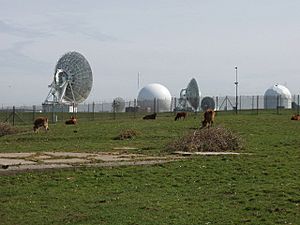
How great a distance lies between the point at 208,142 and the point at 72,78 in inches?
2354

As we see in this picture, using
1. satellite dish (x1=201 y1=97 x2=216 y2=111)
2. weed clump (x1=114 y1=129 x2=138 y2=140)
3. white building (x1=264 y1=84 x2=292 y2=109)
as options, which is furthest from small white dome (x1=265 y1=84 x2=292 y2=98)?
weed clump (x1=114 y1=129 x2=138 y2=140)

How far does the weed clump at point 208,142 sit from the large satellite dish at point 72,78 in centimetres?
5832

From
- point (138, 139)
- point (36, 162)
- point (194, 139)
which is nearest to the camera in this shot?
point (36, 162)

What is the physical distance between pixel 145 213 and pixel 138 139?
1812 cm

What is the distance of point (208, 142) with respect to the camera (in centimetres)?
2189

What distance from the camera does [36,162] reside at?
679 inches

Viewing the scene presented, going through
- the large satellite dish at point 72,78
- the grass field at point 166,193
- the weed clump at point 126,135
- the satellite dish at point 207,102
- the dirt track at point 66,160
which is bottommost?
the grass field at point 166,193

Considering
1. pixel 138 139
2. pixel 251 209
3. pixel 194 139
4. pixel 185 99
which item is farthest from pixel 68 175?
pixel 185 99

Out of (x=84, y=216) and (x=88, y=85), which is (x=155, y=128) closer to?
(x=84, y=216)

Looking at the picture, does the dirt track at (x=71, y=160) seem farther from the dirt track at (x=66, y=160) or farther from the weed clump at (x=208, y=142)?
the weed clump at (x=208, y=142)

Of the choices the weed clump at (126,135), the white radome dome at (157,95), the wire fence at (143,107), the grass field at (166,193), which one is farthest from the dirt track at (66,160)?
the white radome dome at (157,95)

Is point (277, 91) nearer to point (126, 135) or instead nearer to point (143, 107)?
point (143, 107)

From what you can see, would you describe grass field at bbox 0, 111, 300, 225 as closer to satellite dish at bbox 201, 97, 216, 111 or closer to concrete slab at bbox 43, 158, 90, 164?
concrete slab at bbox 43, 158, 90, 164

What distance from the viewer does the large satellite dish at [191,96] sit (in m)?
76.8
